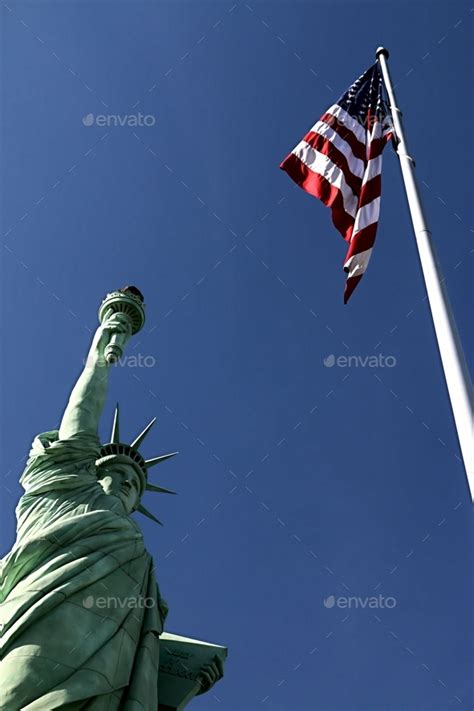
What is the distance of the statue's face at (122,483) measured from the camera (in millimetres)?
23172

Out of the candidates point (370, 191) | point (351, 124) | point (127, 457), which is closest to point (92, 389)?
point (127, 457)

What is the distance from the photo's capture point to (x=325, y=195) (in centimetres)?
1521

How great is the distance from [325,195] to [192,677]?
1391 cm

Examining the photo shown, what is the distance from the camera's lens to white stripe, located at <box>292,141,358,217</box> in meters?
15.0

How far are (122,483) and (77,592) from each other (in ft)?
24.2

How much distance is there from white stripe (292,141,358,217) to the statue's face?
40.9 feet

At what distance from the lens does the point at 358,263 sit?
13547 mm

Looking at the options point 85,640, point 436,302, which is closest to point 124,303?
point 85,640

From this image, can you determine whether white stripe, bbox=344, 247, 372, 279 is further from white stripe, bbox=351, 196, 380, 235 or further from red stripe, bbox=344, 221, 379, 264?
white stripe, bbox=351, 196, 380, 235

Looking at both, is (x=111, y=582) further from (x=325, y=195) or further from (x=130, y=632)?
(x=325, y=195)

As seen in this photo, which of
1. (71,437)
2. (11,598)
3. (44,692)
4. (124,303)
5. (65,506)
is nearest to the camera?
(44,692)

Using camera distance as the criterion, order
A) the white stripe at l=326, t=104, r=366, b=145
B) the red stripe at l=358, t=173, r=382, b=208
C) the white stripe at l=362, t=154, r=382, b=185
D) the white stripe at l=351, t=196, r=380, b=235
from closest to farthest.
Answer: the white stripe at l=351, t=196, r=380, b=235
the red stripe at l=358, t=173, r=382, b=208
the white stripe at l=362, t=154, r=382, b=185
the white stripe at l=326, t=104, r=366, b=145

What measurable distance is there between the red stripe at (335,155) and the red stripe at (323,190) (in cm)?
38

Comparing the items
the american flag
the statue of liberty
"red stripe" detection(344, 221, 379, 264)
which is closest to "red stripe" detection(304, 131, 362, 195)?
the american flag
